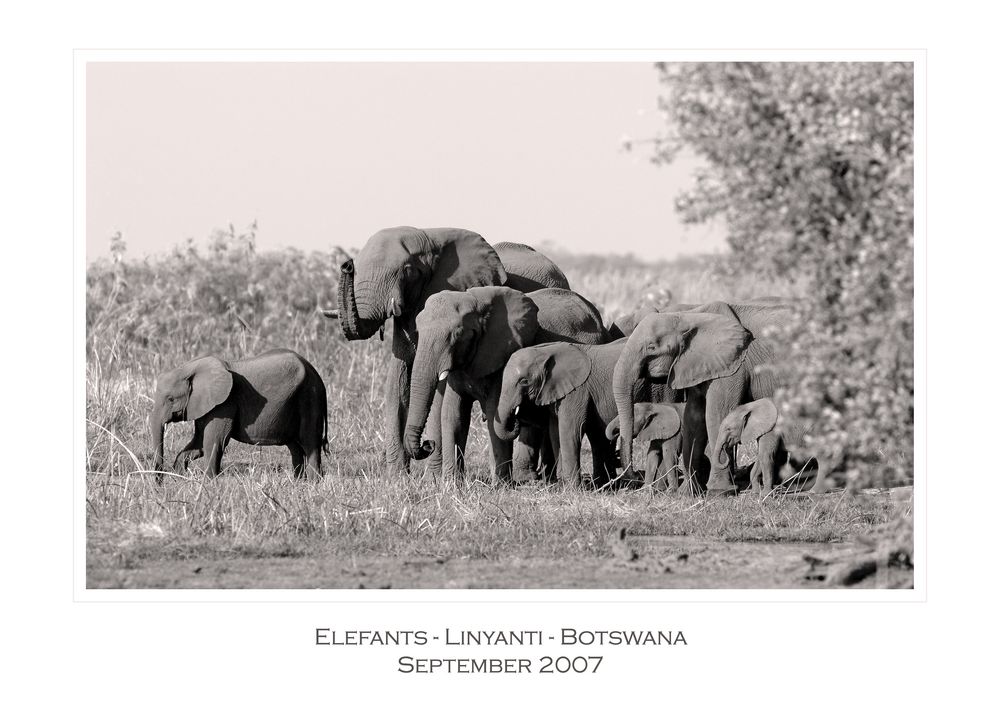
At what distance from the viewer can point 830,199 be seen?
8523 millimetres

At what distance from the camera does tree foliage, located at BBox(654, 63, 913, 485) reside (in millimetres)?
8461

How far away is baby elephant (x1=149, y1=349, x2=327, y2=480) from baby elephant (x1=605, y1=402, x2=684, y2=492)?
2.40 m

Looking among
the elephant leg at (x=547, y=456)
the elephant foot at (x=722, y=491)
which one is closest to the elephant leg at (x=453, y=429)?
the elephant leg at (x=547, y=456)

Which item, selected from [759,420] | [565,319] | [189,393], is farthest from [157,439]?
[759,420]

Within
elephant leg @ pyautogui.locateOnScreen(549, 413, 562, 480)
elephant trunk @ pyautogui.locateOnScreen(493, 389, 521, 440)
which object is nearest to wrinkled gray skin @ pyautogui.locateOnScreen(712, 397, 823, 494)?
elephant leg @ pyautogui.locateOnScreen(549, 413, 562, 480)

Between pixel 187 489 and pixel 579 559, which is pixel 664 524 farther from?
pixel 187 489

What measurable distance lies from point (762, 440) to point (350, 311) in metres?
3.63

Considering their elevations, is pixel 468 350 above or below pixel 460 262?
below

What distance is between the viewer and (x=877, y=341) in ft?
28.1

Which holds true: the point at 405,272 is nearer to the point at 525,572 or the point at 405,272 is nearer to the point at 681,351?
the point at 681,351

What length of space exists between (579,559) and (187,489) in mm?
3112

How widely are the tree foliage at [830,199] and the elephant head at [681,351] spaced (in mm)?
4421

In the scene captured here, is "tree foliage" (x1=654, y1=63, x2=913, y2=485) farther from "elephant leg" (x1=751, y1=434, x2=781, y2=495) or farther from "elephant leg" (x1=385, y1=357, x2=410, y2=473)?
"elephant leg" (x1=385, y1=357, x2=410, y2=473)

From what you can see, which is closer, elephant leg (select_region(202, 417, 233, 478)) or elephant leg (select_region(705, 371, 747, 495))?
elephant leg (select_region(202, 417, 233, 478))
